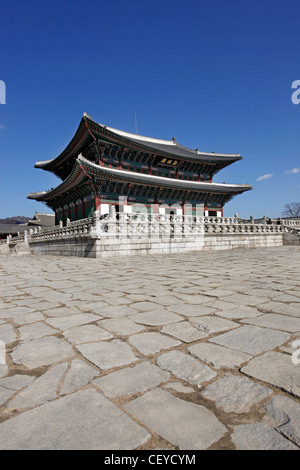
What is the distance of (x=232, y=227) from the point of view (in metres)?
14.2

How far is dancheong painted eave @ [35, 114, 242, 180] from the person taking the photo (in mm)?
16797

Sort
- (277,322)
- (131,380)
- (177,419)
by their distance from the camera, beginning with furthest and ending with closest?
1. (277,322)
2. (131,380)
3. (177,419)

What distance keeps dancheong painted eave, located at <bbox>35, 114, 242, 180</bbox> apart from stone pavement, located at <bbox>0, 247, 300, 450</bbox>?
15674 mm

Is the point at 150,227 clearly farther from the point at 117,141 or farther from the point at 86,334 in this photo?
the point at 86,334

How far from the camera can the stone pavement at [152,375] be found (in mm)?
1079

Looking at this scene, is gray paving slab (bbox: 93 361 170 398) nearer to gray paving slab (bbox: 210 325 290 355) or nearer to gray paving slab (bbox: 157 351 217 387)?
gray paving slab (bbox: 157 351 217 387)

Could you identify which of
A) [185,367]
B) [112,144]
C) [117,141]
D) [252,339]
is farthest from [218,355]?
[112,144]

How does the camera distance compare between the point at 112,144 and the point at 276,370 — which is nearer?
the point at 276,370

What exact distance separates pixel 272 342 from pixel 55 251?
1479 cm

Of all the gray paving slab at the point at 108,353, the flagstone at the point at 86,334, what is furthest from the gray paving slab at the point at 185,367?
the flagstone at the point at 86,334

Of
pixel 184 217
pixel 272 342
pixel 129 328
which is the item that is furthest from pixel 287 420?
pixel 184 217

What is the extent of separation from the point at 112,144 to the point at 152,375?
1807cm

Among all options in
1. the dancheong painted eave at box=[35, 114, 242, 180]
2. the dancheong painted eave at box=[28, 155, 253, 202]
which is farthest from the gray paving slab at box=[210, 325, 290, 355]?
the dancheong painted eave at box=[35, 114, 242, 180]

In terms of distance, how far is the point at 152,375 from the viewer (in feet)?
4.99
